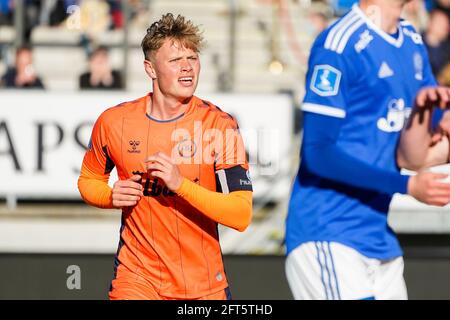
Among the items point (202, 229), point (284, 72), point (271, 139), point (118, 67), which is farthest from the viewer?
point (284, 72)

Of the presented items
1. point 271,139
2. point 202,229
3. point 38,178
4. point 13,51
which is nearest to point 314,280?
point 202,229

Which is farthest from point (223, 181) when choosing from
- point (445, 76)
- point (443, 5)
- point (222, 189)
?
point (443, 5)

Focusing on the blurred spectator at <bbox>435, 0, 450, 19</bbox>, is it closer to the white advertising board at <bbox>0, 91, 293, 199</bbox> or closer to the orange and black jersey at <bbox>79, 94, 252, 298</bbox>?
the white advertising board at <bbox>0, 91, 293, 199</bbox>

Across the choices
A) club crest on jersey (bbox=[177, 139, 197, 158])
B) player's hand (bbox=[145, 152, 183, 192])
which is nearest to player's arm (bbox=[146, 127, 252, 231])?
player's hand (bbox=[145, 152, 183, 192])

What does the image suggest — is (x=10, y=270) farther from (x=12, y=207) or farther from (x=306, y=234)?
(x=306, y=234)

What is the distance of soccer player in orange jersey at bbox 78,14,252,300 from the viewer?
4289 mm

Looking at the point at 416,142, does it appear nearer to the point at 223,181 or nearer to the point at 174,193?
the point at 223,181

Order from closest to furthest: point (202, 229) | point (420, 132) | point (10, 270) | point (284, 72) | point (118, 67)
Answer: point (420, 132), point (202, 229), point (10, 270), point (118, 67), point (284, 72)

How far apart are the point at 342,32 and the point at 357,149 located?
442 millimetres

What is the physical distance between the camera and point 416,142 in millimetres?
4160

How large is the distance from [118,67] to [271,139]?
1.77 metres

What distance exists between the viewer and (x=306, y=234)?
4242mm

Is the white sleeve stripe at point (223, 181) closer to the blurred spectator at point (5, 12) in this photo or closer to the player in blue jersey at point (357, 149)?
the player in blue jersey at point (357, 149)

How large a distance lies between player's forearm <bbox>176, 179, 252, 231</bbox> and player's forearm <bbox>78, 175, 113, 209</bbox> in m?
0.36
